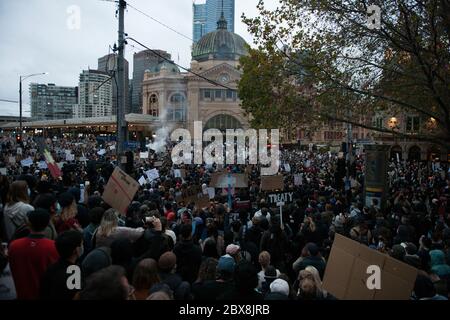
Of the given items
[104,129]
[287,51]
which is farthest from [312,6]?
[104,129]

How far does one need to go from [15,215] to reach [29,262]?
158 cm

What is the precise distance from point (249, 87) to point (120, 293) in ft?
36.5

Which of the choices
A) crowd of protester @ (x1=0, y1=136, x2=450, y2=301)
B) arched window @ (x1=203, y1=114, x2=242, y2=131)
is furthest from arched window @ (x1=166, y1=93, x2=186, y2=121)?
crowd of protester @ (x1=0, y1=136, x2=450, y2=301)

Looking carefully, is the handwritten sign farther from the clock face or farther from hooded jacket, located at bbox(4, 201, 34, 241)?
the clock face

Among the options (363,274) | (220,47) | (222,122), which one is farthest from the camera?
(220,47)

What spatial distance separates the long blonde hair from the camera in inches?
205

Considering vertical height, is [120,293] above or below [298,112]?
below

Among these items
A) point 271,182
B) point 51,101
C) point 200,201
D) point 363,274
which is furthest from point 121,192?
point 51,101

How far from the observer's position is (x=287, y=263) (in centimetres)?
719

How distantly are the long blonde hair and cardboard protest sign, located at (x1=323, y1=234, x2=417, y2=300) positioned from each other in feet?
9.20

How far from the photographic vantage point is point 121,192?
7840 mm

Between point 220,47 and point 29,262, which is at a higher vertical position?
point 220,47

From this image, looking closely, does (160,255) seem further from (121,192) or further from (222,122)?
(222,122)
